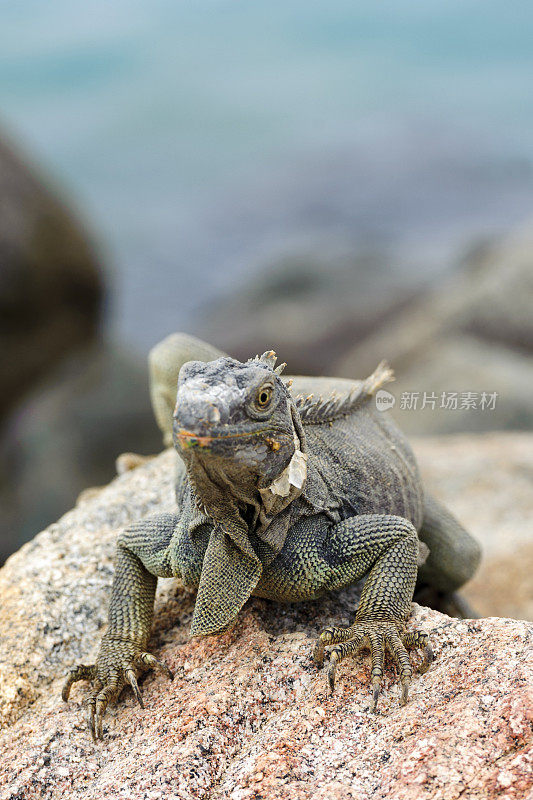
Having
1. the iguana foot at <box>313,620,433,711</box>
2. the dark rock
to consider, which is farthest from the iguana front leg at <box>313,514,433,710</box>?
the dark rock

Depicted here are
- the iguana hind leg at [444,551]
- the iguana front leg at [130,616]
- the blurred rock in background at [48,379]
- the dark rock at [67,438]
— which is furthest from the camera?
the blurred rock in background at [48,379]

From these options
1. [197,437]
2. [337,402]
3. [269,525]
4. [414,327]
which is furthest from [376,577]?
[414,327]

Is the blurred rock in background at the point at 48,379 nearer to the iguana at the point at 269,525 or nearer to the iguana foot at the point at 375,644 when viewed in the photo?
the iguana at the point at 269,525

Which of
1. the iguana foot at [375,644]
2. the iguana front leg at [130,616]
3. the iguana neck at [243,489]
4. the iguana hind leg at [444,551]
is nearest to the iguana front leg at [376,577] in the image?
the iguana foot at [375,644]

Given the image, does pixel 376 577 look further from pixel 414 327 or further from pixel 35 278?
pixel 414 327

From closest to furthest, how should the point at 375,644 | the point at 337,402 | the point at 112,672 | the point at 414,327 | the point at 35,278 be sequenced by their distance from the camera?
the point at 375,644
the point at 112,672
the point at 337,402
the point at 35,278
the point at 414,327

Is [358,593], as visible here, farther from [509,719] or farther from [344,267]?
[344,267]
